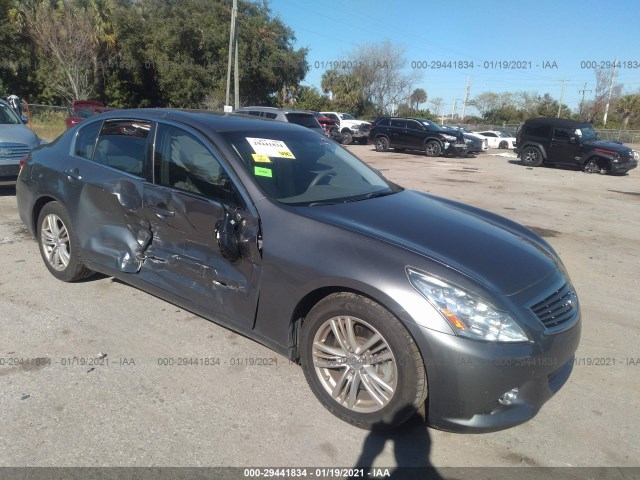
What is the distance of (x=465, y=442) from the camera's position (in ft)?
9.06

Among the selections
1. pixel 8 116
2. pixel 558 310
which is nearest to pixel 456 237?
pixel 558 310

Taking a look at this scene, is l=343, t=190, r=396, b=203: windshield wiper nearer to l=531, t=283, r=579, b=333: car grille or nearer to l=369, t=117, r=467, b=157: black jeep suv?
l=531, t=283, r=579, b=333: car grille

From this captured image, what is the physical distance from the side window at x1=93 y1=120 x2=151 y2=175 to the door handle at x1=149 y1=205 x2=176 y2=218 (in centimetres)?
36

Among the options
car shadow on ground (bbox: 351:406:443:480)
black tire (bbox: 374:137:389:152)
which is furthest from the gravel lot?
black tire (bbox: 374:137:389:152)

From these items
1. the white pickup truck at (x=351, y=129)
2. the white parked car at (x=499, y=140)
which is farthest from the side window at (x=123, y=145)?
the white parked car at (x=499, y=140)

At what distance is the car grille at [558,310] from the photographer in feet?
8.87

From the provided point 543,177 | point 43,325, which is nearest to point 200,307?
point 43,325

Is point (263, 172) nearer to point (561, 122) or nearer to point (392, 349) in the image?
point (392, 349)

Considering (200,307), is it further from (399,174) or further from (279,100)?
(279,100)

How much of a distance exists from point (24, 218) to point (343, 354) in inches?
151

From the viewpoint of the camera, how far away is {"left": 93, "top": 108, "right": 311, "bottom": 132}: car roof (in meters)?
3.71

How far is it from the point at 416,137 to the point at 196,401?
21.0m

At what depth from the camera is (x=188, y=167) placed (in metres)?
3.62

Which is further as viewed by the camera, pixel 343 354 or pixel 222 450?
pixel 343 354
